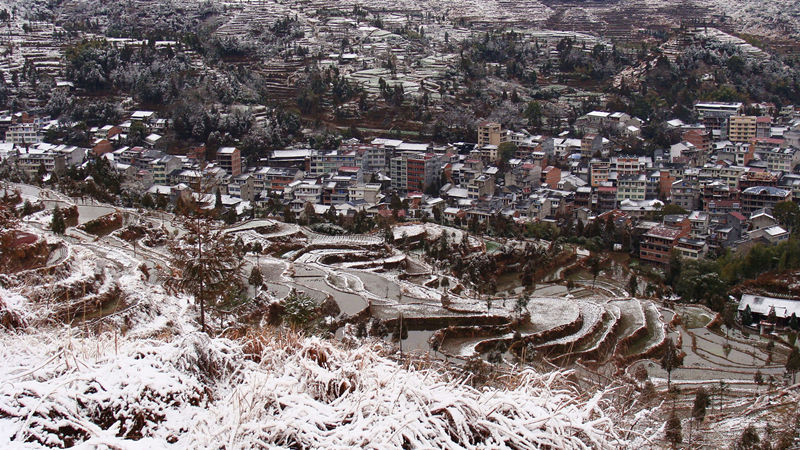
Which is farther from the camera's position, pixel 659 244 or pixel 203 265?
pixel 659 244

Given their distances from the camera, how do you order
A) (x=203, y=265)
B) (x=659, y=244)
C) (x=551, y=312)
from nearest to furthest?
(x=203, y=265), (x=551, y=312), (x=659, y=244)

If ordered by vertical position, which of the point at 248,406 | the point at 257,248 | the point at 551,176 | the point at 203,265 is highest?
the point at 248,406

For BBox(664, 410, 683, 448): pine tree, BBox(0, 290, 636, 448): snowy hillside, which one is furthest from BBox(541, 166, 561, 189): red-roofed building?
BBox(0, 290, 636, 448): snowy hillside

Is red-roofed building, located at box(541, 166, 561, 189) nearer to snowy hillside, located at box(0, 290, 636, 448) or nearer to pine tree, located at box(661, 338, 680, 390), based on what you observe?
pine tree, located at box(661, 338, 680, 390)

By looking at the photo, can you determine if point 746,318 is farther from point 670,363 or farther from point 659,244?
point 659,244

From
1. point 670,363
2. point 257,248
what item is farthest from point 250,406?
point 257,248

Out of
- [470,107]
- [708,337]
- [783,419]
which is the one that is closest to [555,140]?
[470,107]

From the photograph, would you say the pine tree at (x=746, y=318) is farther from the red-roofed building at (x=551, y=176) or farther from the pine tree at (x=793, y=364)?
the red-roofed building at (x=551, y=176)

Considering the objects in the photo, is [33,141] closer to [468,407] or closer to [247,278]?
[247,278]

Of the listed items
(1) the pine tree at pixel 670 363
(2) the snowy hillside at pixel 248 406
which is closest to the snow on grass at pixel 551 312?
(1) the pine tree at pixel 670 363
